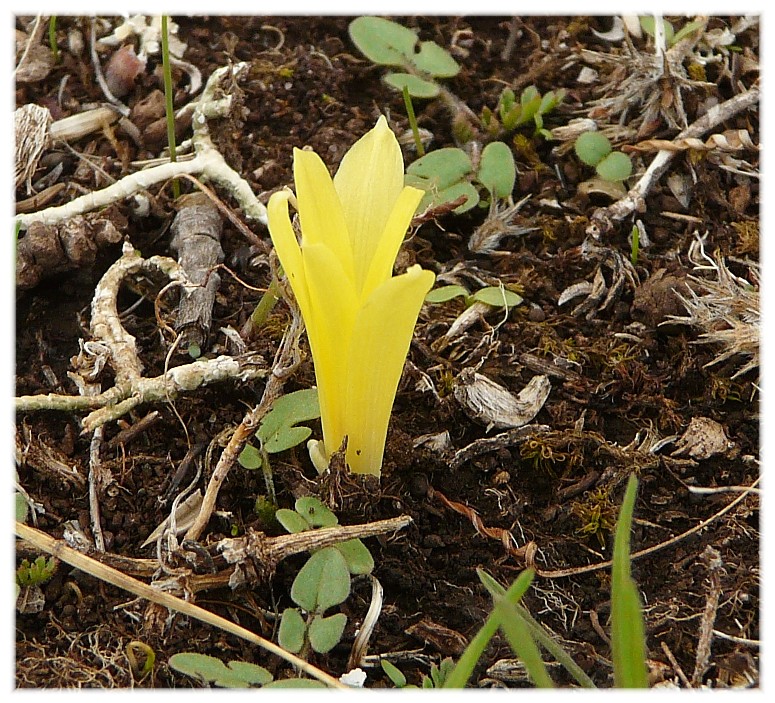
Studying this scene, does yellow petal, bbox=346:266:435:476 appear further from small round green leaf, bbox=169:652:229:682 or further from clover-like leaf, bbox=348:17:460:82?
clover-like leaf, bbox=348:17:460:82

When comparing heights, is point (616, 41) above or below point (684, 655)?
above

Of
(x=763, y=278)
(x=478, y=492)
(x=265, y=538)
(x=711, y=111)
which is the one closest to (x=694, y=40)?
(x=711, y=111)

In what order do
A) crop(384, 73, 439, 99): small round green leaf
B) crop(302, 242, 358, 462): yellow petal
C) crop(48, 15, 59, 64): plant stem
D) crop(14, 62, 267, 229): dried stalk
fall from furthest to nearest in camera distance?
crop(48, 15, 59, 64): plant stem, crop(384, 73, 439, 99): small round green leaf, crop(14, 62, 267, 229): dried stalk, crop(302, 242, 358, 462): yellow petal

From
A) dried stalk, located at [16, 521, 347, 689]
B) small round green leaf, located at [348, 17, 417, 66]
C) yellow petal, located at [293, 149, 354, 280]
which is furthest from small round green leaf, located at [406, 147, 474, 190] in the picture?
dried stalk, located at [16, 521, 347, 689]

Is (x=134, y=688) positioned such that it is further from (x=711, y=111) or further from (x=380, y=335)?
(x=711, y=111)

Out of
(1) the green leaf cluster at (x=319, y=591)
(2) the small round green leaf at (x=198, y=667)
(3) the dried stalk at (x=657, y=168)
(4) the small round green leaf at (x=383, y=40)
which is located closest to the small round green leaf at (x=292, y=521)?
(1) the green leaf cluster at (x=319, y=591)

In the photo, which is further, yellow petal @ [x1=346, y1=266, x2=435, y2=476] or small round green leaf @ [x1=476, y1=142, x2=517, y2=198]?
small round green leaf @ [x1=476, y1=142, x2=517, y2=198]

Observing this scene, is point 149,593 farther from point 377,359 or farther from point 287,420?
point 377,359

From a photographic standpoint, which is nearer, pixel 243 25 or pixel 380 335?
pixel 380 335
